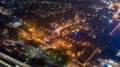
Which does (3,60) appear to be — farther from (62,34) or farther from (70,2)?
(70,2)

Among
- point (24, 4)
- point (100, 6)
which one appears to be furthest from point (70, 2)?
point (24, 4)

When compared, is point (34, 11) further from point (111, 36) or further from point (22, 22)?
point (111, 36)

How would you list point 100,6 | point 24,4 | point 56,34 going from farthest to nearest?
1. point 100,6
2. point 24,4
3. point 56,34

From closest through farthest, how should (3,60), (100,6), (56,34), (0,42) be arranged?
(3,60) < (0,42) < (56,34) < (100,6)

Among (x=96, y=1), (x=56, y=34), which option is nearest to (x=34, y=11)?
(x=56, y=34)

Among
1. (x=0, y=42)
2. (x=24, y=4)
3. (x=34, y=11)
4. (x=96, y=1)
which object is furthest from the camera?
(x=96, y=1)

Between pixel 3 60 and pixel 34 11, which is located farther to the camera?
pixel 34 11
